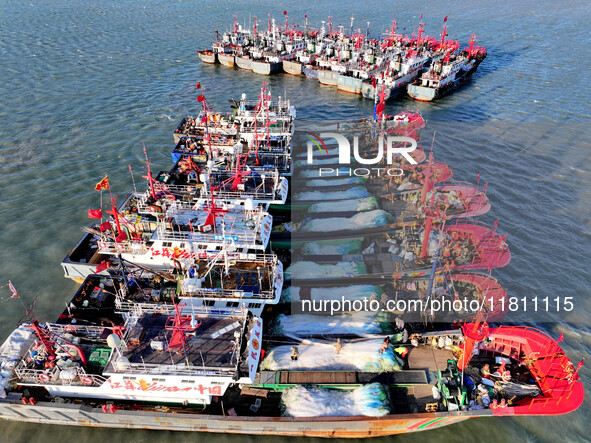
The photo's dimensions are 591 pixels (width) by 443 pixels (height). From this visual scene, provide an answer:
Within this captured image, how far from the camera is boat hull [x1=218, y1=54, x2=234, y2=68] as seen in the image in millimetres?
86562

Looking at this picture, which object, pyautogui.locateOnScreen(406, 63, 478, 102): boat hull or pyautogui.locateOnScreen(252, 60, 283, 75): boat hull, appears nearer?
pyautogui.locateOnScreen(406, 63, 478, 102): boat hull

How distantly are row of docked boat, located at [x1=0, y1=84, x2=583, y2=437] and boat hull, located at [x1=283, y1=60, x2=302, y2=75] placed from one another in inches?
1954

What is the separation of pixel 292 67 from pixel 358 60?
13713 mm

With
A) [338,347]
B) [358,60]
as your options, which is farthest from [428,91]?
[338,347]

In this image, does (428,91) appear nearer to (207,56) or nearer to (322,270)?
(207,56)

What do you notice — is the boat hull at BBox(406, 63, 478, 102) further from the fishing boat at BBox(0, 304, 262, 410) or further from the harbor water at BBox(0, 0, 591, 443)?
the fishing boat at BBox(0, 304, 262, 410)

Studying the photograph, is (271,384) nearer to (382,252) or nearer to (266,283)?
(266,283)

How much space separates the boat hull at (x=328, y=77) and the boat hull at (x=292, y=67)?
21.1 feet

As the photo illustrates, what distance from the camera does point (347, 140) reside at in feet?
167

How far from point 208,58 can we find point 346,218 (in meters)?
66.3

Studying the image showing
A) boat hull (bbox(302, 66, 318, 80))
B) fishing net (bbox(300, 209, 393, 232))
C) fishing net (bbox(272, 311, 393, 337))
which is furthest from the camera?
boat hull (bbox(302, 66, 318, 80))

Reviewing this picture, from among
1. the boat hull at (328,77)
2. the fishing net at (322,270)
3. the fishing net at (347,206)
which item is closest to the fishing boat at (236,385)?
the fishing net at (322,270)

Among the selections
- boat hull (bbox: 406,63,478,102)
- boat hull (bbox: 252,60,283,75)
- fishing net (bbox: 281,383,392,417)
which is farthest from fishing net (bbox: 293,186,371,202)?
boat hull (bbox: 252,60,283,75)

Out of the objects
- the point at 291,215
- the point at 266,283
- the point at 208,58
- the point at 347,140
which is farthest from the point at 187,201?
the point at 208,58
